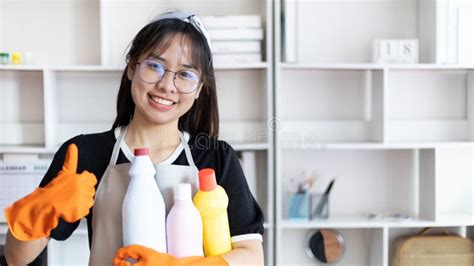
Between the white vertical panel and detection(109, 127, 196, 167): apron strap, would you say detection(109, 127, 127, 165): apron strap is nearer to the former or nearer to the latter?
detection(109, 127, 196, 167): apron strap

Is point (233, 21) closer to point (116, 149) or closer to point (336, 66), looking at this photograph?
point (336, 66)

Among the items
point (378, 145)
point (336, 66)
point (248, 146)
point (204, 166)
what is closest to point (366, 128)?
point (378, 145)

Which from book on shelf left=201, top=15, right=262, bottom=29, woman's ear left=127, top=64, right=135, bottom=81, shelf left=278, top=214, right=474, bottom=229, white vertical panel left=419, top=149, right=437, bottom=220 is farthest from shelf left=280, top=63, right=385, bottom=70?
woman's ear left=127, top=64, right=135, bottom=81

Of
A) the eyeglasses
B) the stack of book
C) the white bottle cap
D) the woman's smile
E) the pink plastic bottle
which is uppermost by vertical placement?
the stack of book

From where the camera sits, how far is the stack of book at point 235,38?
4.31 ft

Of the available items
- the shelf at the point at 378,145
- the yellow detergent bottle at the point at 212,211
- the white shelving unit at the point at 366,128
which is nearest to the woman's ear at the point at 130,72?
the yellow detergent bottle at the point at 212,211

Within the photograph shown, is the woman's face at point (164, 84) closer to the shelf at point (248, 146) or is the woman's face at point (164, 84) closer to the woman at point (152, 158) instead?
the woman at point (152, 158)

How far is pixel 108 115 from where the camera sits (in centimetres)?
124

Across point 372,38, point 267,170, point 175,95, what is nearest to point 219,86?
point 267,170

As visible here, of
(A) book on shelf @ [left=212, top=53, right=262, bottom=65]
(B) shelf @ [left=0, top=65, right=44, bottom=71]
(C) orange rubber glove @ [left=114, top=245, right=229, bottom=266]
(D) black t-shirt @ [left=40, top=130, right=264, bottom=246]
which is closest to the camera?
(C) orange rubber glove @ [left=114, top=245, right=229, bottom=266]

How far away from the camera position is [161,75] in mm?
914

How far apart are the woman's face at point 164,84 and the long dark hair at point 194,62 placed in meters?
0.01

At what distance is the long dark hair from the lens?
93 cm

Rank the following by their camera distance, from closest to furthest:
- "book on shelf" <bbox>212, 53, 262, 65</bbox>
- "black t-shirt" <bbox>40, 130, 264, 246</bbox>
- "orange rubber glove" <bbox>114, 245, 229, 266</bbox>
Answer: "orange rubber glove" <bbox>114, 245, 229, 266</bbox> < "black t-shirt" <bbox>40, 130, 264, 246</bbox> < "book on shelf" <bbox>212, 53, 262, 65</bbox>
